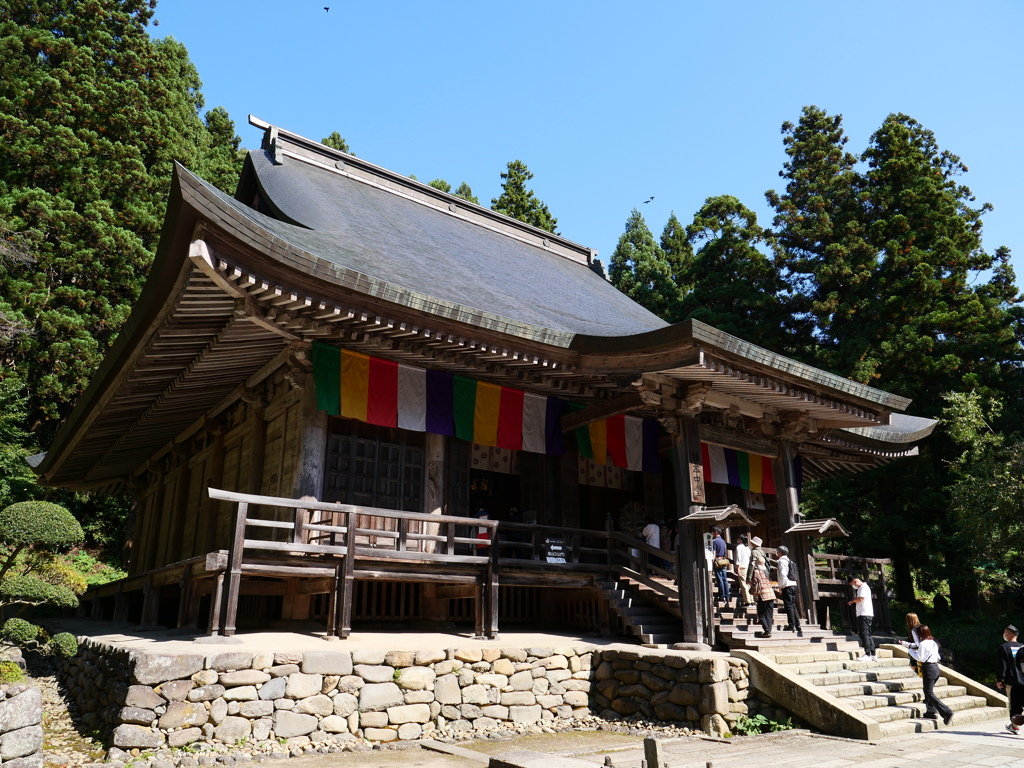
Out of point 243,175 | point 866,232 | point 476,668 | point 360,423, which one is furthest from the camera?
point 866,232

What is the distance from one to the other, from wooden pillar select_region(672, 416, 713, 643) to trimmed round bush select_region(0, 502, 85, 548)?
7539 mm

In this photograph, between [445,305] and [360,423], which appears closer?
[445,305]

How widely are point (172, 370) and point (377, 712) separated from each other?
21.9ft

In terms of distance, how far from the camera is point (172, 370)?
11539 millimetres

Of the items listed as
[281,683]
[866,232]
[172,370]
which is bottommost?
[281,683]

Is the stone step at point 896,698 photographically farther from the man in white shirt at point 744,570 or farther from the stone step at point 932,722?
the man in white shirt at point 744,570

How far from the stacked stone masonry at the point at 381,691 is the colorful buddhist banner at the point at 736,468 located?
4.81m

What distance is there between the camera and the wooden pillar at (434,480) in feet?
36.3

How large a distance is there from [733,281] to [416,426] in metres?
22.7

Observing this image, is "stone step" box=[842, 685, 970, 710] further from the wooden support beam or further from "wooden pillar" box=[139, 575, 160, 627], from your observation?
"wooden pillar" box=[139, 575, 160, 627]

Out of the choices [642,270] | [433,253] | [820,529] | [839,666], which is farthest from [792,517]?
[642,270]

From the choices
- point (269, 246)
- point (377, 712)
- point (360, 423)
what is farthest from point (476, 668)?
point (269, 246)

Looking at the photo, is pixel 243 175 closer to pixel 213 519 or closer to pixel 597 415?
pixel 213 519

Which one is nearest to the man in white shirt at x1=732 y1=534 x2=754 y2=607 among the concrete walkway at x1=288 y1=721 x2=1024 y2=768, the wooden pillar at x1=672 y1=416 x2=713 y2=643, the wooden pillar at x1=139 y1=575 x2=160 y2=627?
the wooden pillar at x1=672 y1=416 x2=713 y2=643
